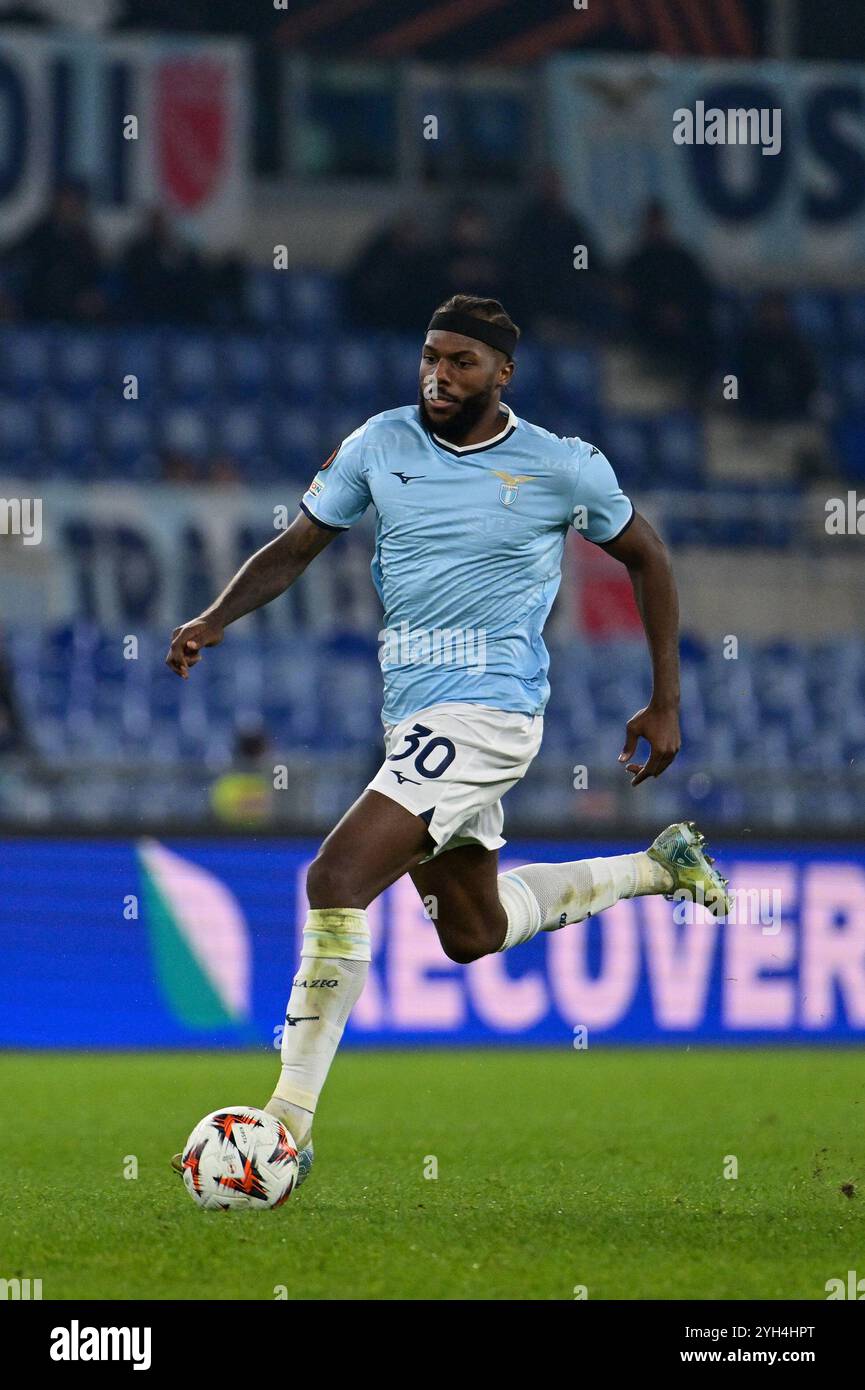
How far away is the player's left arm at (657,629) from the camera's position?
559 centimetres

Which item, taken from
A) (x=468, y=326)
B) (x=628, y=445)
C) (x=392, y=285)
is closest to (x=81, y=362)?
(x=392, y=285)

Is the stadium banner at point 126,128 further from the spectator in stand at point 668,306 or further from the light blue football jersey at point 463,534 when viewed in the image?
the light blue football jersey at point 463,534

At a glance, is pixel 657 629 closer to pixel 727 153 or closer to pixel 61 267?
pixel 61 267

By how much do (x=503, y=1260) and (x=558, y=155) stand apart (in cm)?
1600

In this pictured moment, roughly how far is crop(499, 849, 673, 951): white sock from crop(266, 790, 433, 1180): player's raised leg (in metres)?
0.79

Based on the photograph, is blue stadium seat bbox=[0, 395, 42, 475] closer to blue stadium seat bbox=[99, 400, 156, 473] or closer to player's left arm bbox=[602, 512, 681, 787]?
blue stadium seat bbox=[99, 400, 156, 473]

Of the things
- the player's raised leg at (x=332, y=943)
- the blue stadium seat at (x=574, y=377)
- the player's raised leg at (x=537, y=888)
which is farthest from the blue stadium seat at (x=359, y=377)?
the player's raised leg at (x=332, y=943)

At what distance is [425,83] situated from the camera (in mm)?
19750

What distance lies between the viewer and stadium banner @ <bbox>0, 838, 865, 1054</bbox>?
10.2 m

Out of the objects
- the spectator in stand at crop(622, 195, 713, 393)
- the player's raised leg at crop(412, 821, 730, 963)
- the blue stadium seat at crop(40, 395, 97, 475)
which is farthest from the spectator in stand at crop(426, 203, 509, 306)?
Result: the player's raised leg at crop(412, 821, 730, 963)

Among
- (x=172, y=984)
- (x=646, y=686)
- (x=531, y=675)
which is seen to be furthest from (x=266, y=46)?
(x=531, y=675)

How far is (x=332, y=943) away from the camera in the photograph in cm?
500

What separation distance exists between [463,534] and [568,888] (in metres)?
1.22
